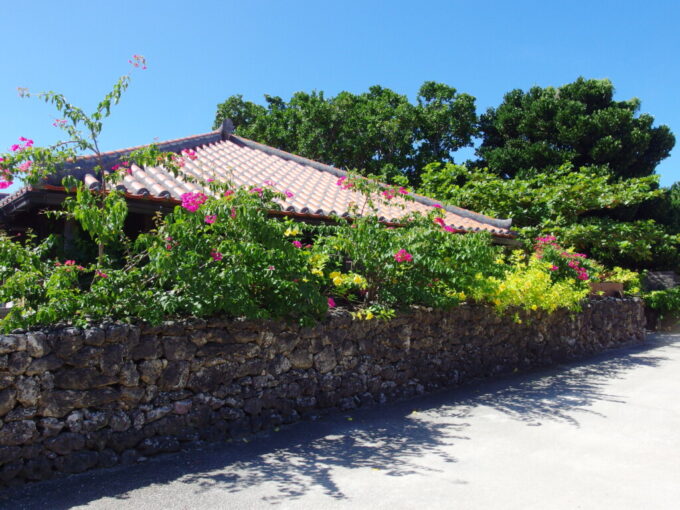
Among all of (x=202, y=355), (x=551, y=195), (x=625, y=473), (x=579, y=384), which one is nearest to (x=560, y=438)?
(x=625, y=473)

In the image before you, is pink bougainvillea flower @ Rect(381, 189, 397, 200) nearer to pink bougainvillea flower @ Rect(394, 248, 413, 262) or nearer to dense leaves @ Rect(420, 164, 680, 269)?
pink bougainvillea flower @ Rect(394, 248, 413, 262)

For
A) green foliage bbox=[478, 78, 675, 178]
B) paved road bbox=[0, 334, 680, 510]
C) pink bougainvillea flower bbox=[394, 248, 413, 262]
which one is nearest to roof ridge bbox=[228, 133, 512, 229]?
pink bougainvillea flower bbox=[394, 248, 413, 262]

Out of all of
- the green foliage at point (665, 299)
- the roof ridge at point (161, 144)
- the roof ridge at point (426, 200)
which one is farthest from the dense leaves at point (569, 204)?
the roof ridge at point (161, 144)

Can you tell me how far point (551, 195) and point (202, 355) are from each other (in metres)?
13.4

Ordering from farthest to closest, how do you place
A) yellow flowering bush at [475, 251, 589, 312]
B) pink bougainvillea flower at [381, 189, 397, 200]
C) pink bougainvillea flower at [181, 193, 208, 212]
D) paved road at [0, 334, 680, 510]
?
yellow flowering bush at [475, 251, 589, 312]
pink bougainvillea flower at [381, 189, 397, 200]
pink bougainvillea flower at [181, 193, 208, 212]
paved road at [0, 334, 680, 510]

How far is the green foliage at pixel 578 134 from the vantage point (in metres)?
19.6

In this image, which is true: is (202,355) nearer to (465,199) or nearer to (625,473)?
(625,473)

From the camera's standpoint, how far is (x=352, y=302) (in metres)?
7.48

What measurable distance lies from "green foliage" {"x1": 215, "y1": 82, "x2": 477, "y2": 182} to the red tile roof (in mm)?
7948

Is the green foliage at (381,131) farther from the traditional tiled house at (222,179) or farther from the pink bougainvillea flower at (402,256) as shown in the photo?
the pink bougainvillea flower at (402,256)

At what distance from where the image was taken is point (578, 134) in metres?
19.5

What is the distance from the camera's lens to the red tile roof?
25.4ft

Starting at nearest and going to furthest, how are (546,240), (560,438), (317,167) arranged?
(560,438) < (546,240) < (317,167)

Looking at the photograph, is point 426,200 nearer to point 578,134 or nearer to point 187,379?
point 578,134
